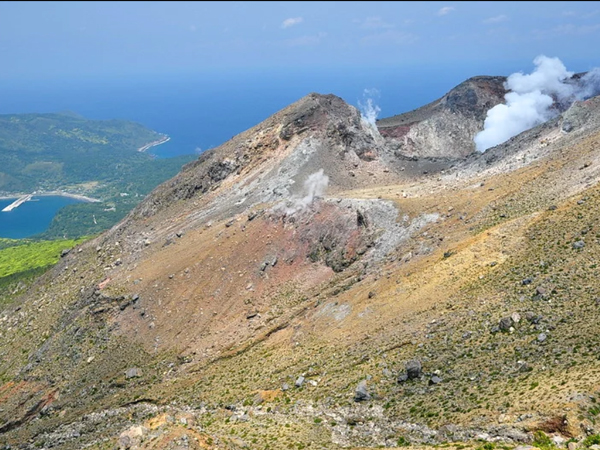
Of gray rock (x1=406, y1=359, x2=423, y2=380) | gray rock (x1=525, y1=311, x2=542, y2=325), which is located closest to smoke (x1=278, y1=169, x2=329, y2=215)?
gray rock (x1=406, y1=359, x2=423, y2=380)

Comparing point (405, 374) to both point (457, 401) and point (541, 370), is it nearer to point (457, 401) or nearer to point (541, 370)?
point (457, 401)

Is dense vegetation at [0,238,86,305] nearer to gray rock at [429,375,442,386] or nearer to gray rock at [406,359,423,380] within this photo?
gray rock at [406,359,423,380]

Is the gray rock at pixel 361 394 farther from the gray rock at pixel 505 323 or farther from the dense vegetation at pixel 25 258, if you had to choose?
the dense vegetation at pixel 25 258

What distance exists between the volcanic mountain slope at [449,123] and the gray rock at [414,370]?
72.1 meters

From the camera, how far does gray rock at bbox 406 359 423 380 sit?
3050cm

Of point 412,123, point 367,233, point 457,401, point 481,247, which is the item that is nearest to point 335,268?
point 367,233

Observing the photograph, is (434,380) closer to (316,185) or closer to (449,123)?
(316,185)

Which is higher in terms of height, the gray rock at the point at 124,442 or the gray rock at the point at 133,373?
the gray rock at the point at 124,442

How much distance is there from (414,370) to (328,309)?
13.5 m

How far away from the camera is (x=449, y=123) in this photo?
110 meters

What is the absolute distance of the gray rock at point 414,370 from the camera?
30505 mm

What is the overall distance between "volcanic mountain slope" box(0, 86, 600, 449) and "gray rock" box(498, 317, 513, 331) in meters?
0.07

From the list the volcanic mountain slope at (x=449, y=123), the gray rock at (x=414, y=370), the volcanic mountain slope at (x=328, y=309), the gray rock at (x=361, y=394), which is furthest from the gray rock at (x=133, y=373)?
the volcanic mountain slope at (x=449, y=123)

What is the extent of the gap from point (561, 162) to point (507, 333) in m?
25.9
